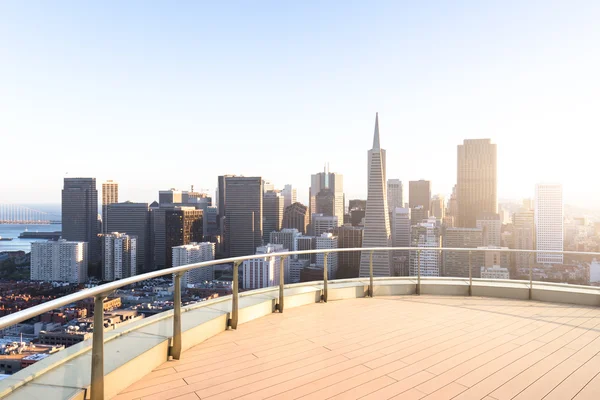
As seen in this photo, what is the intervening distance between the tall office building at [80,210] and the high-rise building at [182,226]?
15.6 meters

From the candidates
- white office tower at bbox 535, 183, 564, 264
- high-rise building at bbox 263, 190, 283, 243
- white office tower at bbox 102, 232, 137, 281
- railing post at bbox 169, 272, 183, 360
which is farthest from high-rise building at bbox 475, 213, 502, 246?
high-rise building at bbox 263, 190, 283, 243

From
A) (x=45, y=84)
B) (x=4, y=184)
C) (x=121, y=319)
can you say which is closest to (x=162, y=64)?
(x=45, y=84)

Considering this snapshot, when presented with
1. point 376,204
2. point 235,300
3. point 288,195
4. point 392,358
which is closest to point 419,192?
point 288,195

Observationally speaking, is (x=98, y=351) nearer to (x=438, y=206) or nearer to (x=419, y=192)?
(x=438, y=206)

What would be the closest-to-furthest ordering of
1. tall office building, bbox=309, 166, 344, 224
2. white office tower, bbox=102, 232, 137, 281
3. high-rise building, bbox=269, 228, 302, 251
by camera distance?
white office tower, bbox=102, 232, 137, 281 < high-rise building, bbox=269, 228, 302, 251 < tall office building, bbox=309, 166, 344, 224

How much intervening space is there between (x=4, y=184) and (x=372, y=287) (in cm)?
9133

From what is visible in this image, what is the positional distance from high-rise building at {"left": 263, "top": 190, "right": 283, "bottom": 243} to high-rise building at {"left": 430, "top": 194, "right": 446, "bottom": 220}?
3837 cm

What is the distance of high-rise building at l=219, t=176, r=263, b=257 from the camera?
280 feet

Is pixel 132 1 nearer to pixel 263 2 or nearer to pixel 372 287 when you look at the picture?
pixel 263 2

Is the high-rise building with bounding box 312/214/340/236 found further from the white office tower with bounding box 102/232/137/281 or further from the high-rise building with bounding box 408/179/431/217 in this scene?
the white office tower with bounding box 102/232/137/281

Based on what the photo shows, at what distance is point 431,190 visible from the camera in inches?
4518

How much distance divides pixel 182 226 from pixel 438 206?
61640 millimetres

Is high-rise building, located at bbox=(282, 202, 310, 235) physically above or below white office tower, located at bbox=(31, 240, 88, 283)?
above

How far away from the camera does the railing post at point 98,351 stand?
7.31 ft
